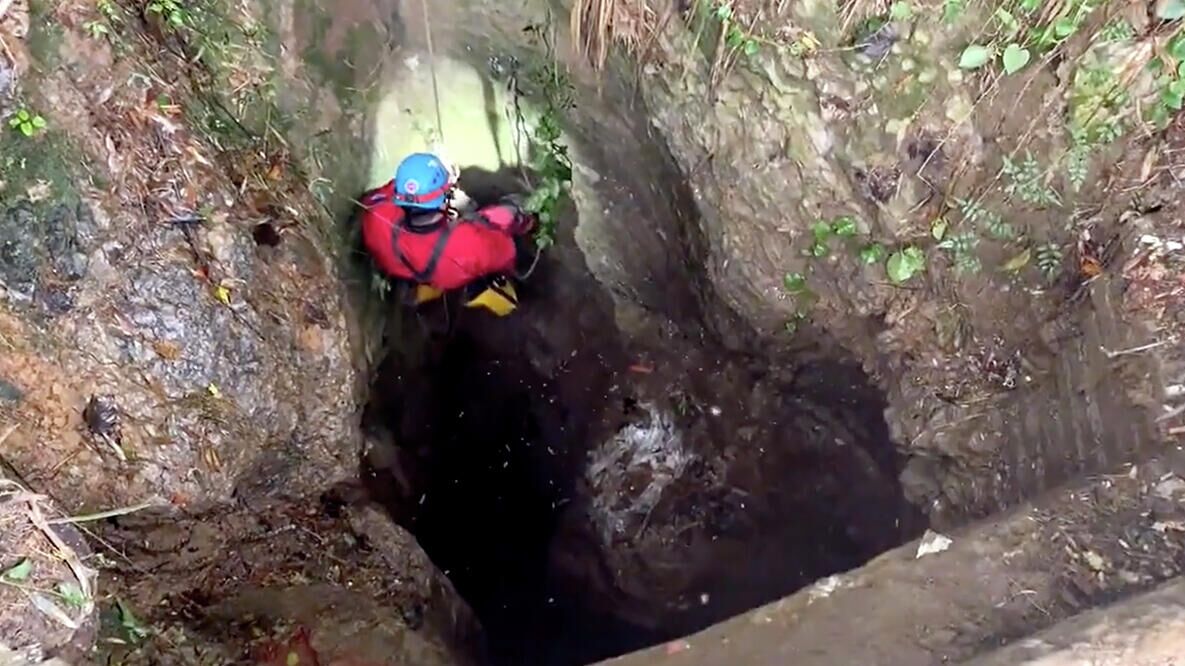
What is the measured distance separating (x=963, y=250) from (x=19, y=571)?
315 centimetres

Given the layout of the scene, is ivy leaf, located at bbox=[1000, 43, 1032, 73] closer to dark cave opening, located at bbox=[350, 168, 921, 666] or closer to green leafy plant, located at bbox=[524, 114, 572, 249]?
dark cave opening, located at bbox=[350, 168, 921, 666]

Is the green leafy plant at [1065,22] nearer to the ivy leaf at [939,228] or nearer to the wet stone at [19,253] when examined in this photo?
the ivy leaf at [939,228]

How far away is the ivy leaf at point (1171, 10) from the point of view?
2.57 metres

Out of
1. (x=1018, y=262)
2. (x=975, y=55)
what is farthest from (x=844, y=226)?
(x=975, y=55)

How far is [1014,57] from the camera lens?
279cm

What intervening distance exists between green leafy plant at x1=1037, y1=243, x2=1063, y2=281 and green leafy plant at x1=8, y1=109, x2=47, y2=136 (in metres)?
3.34

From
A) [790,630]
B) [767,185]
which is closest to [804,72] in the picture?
[767,185]

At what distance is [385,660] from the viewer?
338cm

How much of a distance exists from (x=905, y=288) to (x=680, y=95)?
1189 millimetres

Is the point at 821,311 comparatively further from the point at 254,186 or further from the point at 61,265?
the point at 61,265

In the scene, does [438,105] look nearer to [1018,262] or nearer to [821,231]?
[821,231]

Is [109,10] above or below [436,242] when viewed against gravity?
above

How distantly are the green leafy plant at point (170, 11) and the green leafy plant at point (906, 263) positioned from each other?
2.80 meters

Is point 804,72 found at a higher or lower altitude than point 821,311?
higher
